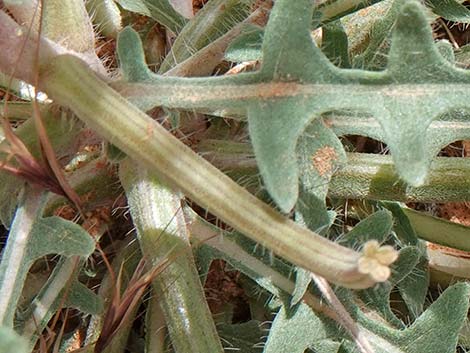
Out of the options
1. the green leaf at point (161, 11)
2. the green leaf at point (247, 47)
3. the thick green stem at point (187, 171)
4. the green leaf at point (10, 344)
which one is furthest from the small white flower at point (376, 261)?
the green leaf at point (161, 11)

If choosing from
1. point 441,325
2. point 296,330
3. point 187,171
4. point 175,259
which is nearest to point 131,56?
point 187,171

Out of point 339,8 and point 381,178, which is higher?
point 339,8

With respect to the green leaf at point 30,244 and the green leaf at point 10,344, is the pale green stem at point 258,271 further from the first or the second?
the green leaf at point 10,344

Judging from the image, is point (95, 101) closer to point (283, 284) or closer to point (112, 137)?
point (112, 137)

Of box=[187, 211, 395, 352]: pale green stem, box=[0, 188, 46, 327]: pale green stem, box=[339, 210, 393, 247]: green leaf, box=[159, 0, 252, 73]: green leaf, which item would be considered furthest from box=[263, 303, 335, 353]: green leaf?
box=[159, 0, 252, 73]: green leaf

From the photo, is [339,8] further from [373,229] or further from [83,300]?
[83,300]
